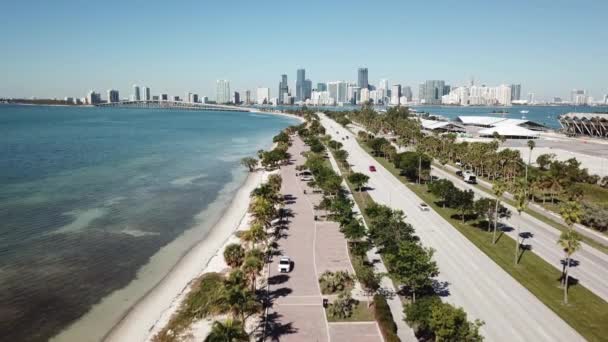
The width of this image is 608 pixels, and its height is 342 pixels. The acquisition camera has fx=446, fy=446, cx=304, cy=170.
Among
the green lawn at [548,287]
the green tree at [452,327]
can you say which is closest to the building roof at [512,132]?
the green lawn at [548,287]

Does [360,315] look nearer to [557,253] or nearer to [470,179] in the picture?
[557,253]

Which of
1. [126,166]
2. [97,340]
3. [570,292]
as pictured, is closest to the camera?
[97,340]

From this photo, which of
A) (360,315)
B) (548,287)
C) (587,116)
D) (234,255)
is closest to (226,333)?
(360,315)

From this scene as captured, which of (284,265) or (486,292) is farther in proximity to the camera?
(284,265)

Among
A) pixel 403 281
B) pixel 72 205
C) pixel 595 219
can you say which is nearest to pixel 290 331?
pixel 403 281

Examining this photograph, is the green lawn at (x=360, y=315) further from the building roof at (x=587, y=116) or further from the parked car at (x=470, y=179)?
the building roof at (x=587, y=116)

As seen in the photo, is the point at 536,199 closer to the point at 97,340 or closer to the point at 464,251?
the point at 464,251
